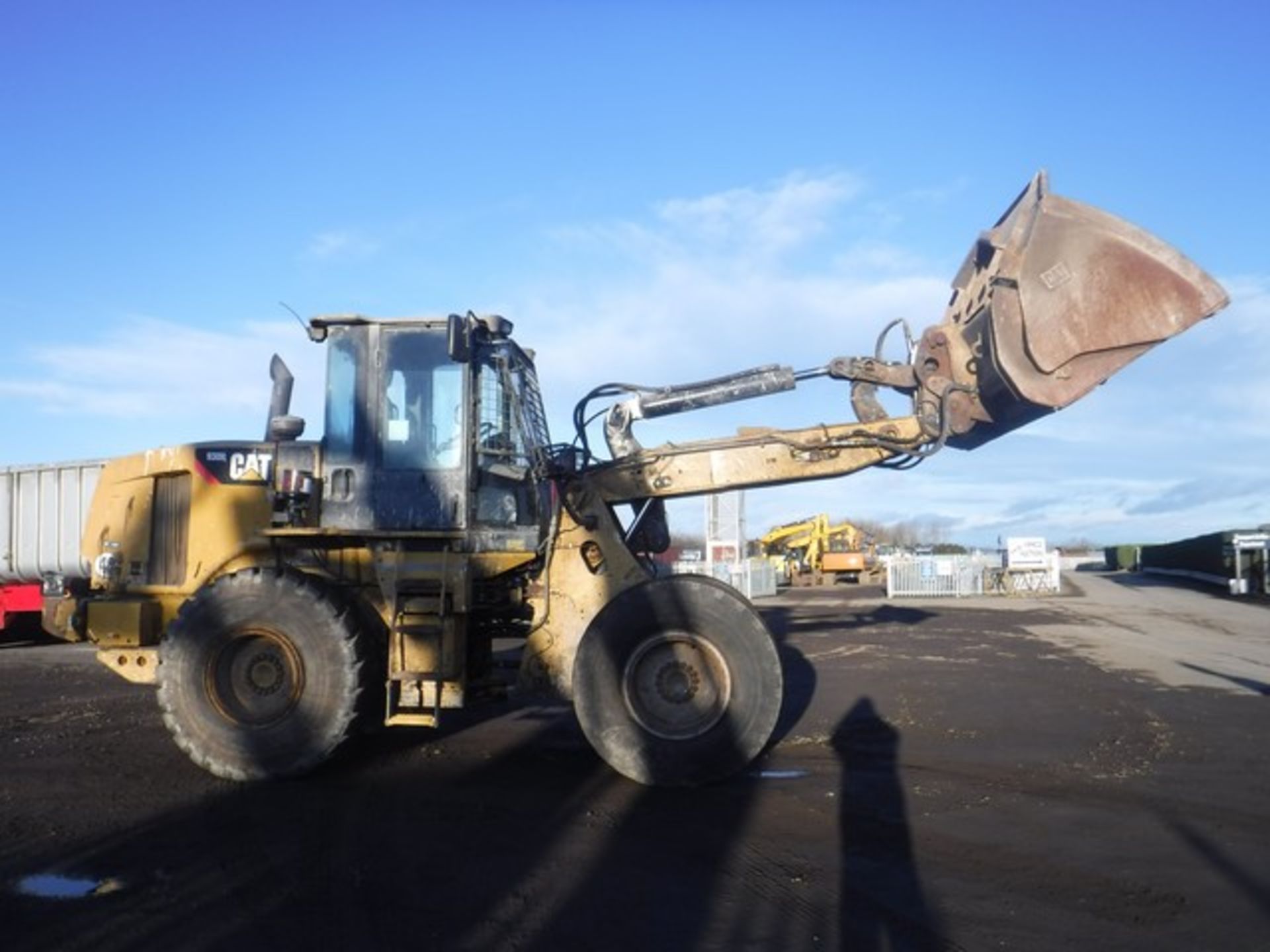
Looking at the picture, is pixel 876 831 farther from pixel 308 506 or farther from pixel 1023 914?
pixel 308 506

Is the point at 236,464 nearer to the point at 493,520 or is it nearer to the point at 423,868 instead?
→ the point at 493,520

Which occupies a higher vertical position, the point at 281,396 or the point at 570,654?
the point at 281,396

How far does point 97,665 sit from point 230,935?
573 inches

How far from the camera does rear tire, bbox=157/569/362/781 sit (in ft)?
27.1

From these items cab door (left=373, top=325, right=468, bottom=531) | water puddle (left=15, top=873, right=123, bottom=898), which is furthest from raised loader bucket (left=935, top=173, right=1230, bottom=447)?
water puddle (left=15, top=873, right=123, bottom=898)

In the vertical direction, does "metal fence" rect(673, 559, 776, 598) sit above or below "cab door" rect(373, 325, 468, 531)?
below

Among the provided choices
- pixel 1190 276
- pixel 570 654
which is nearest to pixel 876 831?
pixel 570 654

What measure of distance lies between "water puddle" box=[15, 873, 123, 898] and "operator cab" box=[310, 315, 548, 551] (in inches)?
129

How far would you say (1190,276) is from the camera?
8.19m

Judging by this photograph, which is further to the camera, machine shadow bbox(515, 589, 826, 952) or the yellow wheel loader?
the yellow wheel loader

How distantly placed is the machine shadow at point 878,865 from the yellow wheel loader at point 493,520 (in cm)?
97

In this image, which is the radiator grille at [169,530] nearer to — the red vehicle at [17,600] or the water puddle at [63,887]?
the water puddle at [63,887]

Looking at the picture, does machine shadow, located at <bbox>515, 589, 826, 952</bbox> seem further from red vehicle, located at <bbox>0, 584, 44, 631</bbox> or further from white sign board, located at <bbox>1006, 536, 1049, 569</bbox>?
white sign board, located at <bbox>1006, 536, 1049, 569</bbox>

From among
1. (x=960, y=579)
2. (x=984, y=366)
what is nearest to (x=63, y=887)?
(x=984, y=366)
